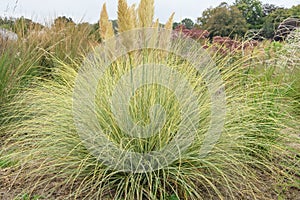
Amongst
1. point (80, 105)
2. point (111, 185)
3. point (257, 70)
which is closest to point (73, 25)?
point (257, 70)

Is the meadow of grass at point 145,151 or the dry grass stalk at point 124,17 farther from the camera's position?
the dry grass stalk at point 124,17

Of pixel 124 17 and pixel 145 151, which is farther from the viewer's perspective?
pixel 124 17

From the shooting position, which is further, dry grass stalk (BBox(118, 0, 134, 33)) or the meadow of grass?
dry grass stalk (BBox(118, 0, 134, 33))

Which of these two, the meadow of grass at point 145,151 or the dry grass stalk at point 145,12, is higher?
the dry grass stalk at point 145,12

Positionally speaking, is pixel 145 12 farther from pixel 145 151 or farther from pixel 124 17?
pixel 145 151

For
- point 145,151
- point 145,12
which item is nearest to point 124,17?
point 145,12

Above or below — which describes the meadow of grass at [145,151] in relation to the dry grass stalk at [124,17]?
below

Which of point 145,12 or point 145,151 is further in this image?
point 145,12

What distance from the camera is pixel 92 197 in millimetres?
2111

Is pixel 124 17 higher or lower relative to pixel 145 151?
higher

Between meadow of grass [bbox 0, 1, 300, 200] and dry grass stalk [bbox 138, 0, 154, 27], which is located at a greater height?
dry grass stalk [bbox 138, 0, 154, 27]

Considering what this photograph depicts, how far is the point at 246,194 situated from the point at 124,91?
3.27 feet

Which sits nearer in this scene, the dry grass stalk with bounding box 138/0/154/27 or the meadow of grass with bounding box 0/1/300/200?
the meadow of grass with bounding box 0/1/300/200

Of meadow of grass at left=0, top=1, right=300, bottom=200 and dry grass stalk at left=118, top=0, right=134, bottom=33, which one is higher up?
dry grass stalk at left=118, top=0, right=134, bottom=33
